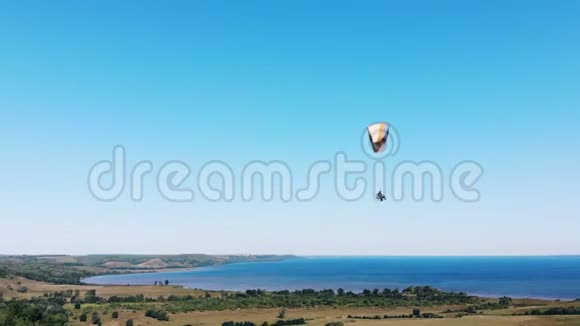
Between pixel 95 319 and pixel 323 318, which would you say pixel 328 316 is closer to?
pixel 323 318

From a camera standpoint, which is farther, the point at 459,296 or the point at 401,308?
the point at 459,296

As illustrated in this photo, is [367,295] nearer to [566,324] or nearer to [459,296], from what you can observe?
[459,296]

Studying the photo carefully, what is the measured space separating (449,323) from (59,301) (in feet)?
236

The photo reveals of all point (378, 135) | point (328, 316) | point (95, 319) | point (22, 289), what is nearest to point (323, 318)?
point (328, 316)

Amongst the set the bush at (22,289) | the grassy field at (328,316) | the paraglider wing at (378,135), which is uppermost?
the paraglider wing at (378,135)

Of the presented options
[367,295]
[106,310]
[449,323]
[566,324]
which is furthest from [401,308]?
[106,310]

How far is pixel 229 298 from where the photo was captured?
9856cm

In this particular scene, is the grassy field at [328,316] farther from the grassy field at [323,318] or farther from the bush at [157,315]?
the bush at [157,315]

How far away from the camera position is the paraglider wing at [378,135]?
27.8 meters

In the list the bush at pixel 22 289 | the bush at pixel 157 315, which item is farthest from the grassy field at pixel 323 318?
the bush at pixel 22 289

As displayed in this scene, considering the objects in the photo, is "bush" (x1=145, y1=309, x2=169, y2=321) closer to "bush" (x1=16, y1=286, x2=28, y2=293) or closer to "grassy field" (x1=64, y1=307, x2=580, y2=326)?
"grassy field" (x1=64, y1=307, x2=580, y2=326)

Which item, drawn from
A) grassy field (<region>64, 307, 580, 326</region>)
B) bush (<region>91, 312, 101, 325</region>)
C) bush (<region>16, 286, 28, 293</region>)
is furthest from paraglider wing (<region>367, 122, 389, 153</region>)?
bush (<region>16, 286, 28, 293</region>)

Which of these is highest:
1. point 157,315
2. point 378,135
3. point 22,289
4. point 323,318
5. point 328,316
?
point 378,135

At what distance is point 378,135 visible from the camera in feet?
91.6
